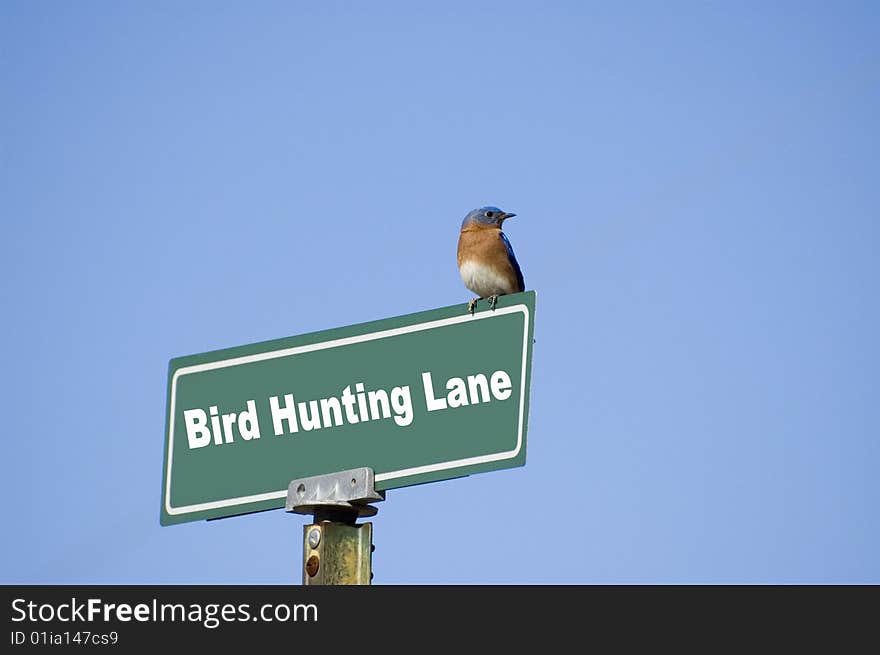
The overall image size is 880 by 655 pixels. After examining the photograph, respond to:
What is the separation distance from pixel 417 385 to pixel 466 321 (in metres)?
0.36

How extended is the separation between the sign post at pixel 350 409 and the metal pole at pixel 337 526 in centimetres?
2

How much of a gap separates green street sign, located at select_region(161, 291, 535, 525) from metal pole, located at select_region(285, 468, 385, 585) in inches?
3.3

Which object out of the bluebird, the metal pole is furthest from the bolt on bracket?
the bluebird

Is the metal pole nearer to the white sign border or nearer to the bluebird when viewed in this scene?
the white sign border

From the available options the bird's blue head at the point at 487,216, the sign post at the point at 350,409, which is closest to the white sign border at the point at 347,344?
the sign post at the point at 350,409

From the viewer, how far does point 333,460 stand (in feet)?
21.6

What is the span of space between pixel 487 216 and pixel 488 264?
0.96 meters

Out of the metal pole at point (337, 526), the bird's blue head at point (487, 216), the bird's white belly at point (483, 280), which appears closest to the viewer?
the metal pole at point (337, 526)

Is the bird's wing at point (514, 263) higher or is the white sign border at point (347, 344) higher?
the bird's wing at point (514, 263)

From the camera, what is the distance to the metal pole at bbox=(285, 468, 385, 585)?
6.24 m

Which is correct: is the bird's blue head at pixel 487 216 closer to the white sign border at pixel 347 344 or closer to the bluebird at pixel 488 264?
the bluebird at pixel 488 264

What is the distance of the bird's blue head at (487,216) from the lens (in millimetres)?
11023
